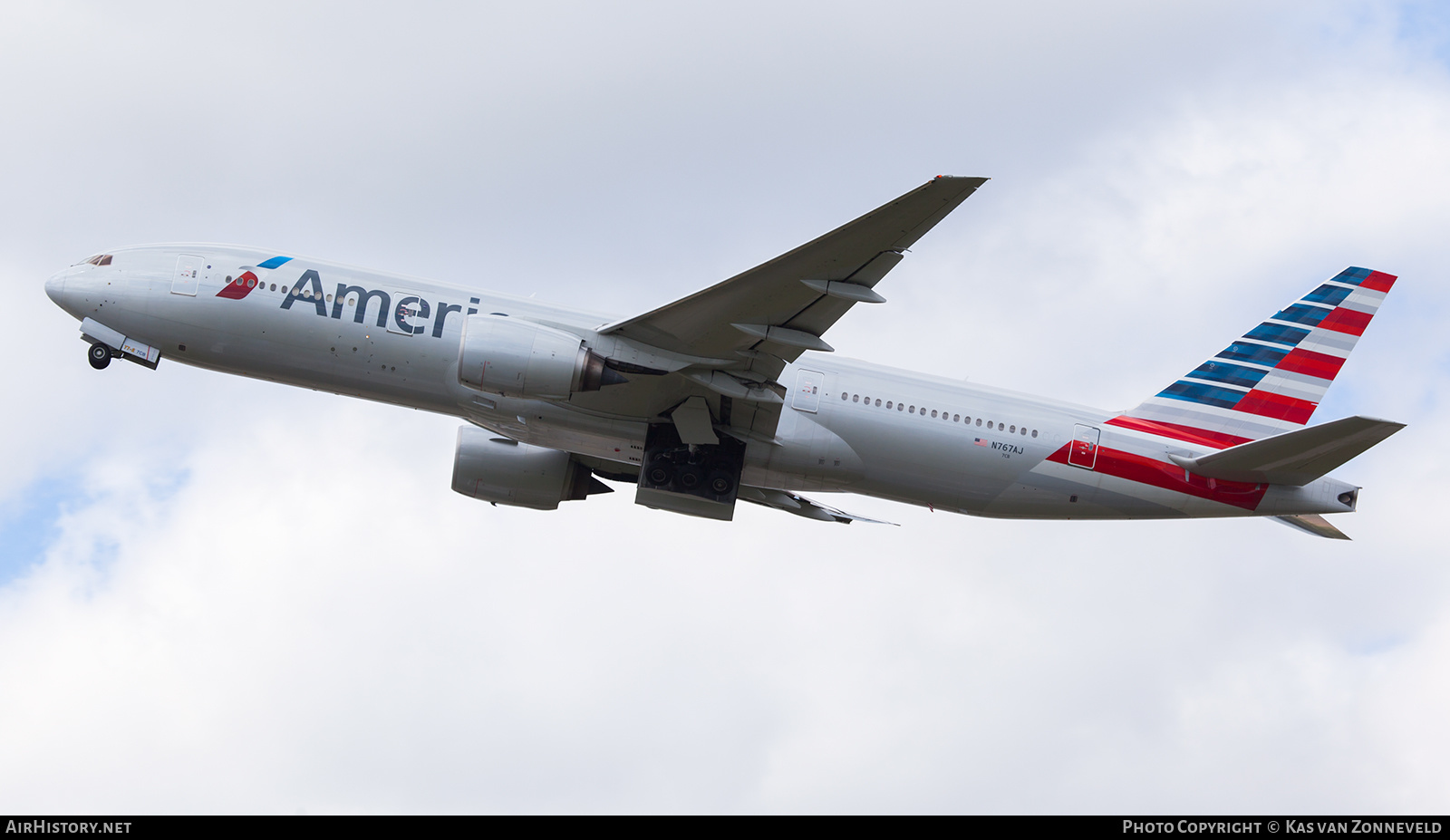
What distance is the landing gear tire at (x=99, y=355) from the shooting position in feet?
91.2

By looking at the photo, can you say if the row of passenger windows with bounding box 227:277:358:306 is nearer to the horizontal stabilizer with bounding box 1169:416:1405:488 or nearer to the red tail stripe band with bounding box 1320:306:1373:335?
the horizontal stabilizer with bounding box 1169:416:1405:488

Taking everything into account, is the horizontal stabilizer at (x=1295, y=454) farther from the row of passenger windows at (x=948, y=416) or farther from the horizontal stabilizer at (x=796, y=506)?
the horizontal stabilizer at (x=796, y=506)

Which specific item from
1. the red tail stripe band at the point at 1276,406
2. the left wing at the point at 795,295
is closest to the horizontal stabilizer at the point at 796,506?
the left wing at the point at 795,295

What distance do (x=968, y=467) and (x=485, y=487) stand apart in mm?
12521

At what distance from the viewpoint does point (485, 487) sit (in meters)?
32.5

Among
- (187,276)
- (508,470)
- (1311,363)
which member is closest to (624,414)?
(508,470)

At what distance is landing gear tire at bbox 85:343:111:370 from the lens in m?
27.8

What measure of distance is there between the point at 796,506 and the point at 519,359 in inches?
362

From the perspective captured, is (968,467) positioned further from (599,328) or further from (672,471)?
(599,328)

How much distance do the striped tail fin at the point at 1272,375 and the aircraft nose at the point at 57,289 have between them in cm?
2457

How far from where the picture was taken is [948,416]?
1124 inches
